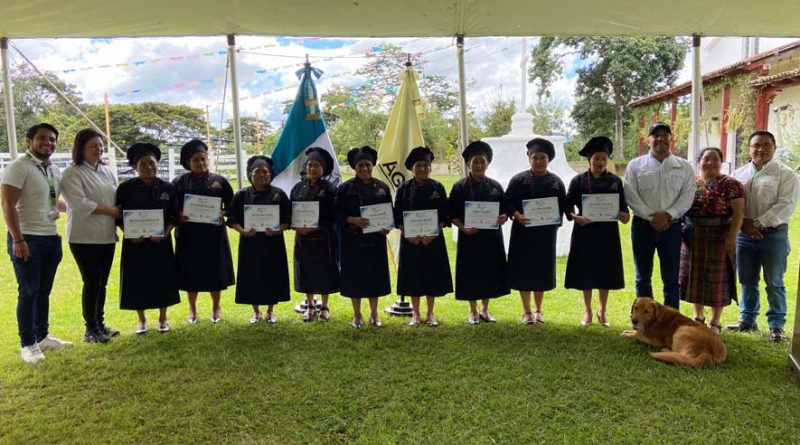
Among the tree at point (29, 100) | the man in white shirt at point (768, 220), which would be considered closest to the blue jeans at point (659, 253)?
the man in white shirt at point (768, 220)

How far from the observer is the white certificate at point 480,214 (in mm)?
4438

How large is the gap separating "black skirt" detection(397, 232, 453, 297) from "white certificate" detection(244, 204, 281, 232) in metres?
1.18

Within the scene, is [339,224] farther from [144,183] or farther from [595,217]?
[595,217]

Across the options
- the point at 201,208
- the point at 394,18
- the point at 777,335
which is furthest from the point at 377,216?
the point at 777,335

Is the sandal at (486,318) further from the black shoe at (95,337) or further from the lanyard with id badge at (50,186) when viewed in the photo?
the lanyard with id badge at (50,186)

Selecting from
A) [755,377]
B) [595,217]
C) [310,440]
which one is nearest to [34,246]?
[310,440]

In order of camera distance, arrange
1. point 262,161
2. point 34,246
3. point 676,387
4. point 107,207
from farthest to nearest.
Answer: point 262,161
point 107,207
point 34,246
point 676,387

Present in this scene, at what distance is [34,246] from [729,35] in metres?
6.71

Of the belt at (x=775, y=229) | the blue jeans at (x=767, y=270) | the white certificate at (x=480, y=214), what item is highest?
the white certificate at (x=480, y=214)

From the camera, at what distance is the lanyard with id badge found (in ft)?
13.0

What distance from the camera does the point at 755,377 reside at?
11.5 ft

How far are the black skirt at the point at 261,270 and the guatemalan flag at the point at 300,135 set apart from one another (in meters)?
0.99

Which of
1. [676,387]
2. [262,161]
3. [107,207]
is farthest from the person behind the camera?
[262,161]

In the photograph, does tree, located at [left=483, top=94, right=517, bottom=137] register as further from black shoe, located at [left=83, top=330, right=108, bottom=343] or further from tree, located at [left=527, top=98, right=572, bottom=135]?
black shoe, located at [left=83, top=330, right=108, bottom=343]
